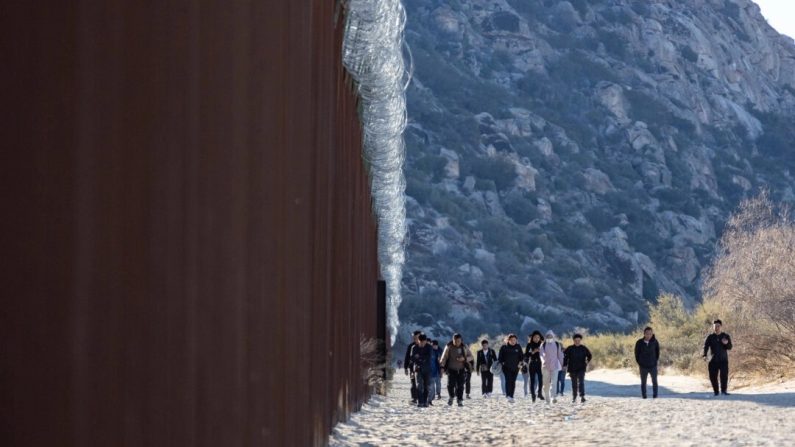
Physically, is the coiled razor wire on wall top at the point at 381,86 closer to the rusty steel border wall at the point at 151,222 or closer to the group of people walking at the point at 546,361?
the group of people walking at the point at 546,361

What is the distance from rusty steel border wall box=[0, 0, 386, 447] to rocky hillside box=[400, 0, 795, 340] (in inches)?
1972

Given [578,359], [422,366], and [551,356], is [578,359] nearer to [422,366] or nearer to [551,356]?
[551,356]

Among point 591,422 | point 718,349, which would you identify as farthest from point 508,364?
point 591,422

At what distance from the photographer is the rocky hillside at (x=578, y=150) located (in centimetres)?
6425

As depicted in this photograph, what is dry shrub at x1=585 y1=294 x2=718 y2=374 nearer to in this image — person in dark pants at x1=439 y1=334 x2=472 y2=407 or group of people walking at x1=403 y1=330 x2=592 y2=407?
group of people walking at x1=403 y1=330 x2=592 y2=407

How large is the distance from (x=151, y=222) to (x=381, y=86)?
37.4 feet

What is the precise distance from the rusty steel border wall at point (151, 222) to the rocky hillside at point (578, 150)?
50.1 metres

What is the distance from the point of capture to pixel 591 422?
1493 centimetres

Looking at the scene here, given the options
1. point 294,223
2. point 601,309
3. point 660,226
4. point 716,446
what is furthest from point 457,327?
point 294,223

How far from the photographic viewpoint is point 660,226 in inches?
2990

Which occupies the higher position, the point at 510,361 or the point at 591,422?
the point at 510,361

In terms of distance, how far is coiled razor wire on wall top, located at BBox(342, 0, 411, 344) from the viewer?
513 inches

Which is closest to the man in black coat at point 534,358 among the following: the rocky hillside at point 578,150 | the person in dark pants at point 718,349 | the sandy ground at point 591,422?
the sandy ground at point 591,422

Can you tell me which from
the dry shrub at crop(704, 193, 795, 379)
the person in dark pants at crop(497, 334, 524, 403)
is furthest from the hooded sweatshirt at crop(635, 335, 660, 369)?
the dry shrub at crop(704, 193, 795, 379)
